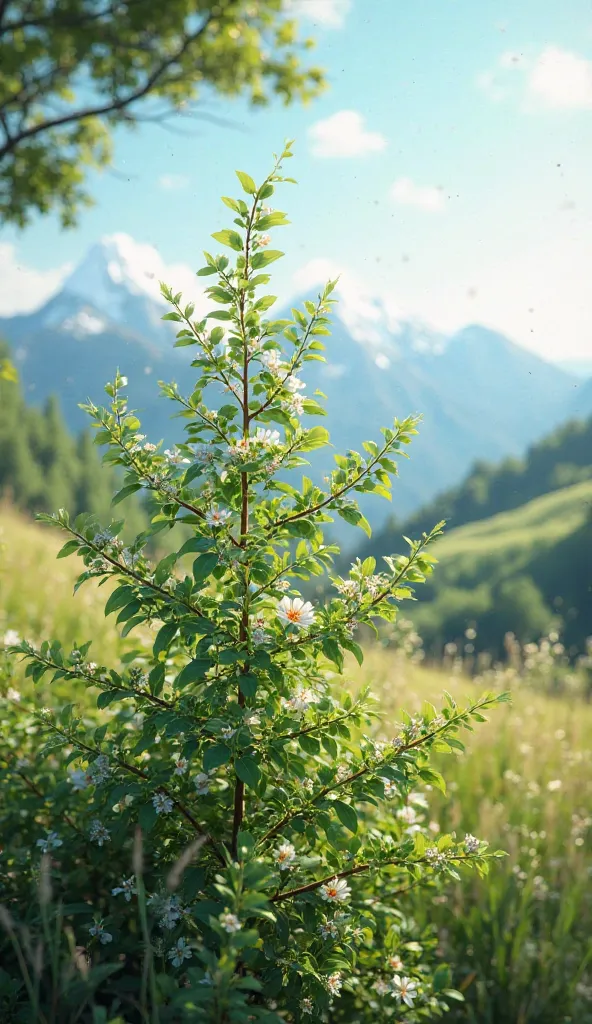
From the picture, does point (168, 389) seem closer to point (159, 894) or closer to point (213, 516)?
point (213, 516)

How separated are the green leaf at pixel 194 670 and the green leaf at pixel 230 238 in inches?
46.2

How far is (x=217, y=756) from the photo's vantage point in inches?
73.9

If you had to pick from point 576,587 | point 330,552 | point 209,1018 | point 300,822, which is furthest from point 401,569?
point 576,587

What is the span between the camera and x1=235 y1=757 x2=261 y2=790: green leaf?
1.87 meters

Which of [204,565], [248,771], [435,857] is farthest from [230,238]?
[435,857]

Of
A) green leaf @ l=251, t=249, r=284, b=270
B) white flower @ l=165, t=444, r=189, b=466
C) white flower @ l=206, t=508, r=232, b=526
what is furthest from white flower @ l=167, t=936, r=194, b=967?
green leaf @ l=251, t=249, r=284, b=270

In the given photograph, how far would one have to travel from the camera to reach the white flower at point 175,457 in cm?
212

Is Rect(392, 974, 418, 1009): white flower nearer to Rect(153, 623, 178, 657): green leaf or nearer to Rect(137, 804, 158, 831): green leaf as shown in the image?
Rect(137, 804, 158, 831): green leaf

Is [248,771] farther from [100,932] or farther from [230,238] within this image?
[230,238]

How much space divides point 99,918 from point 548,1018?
7.39 feet

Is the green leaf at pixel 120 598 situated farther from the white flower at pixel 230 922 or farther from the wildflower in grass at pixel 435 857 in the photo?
the wildflower in grass at pixel 435 857

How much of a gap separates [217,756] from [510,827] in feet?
11.4

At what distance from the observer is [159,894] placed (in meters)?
2.04

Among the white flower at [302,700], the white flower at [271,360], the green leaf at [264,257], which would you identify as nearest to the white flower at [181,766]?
the white flower at [302,700]
